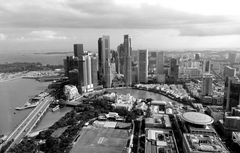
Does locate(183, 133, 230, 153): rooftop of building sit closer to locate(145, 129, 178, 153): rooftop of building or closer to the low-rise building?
locate(145, 129, 178, 153): rooftop of building

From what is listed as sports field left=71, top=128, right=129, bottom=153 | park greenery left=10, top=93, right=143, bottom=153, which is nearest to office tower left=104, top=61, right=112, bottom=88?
park greenery left=10, top=93, right=143, bottom=153

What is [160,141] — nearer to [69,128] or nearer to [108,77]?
[69,128]

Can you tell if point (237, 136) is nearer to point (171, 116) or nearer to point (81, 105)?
point (171, 116)

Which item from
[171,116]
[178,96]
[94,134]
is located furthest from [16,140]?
[178,96]

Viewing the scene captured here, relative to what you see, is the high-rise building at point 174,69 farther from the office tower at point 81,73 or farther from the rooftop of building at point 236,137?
the rooftop of building at point 236,137

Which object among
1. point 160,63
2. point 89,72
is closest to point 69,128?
point 89,72
